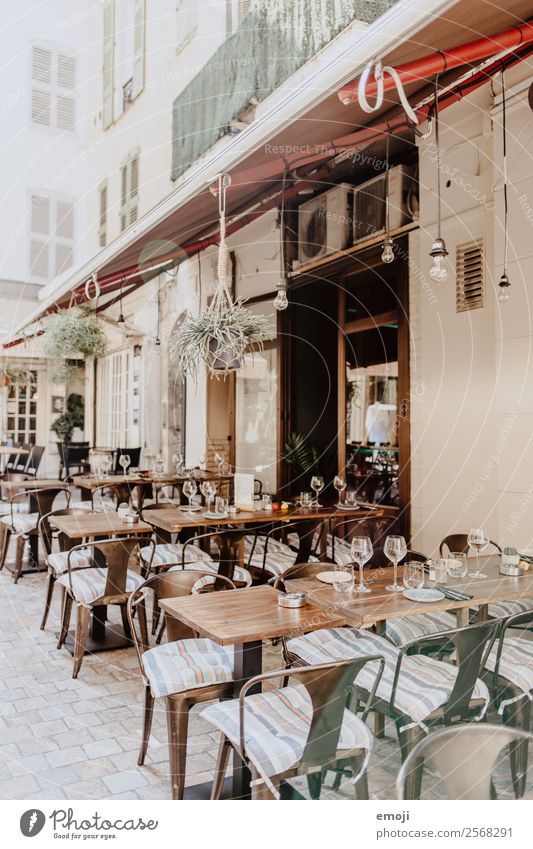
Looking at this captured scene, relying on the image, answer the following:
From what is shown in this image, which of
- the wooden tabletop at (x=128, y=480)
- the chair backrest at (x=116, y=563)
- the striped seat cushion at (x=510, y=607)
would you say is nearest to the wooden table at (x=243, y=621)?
the chair backrest at (x=116, y=563)

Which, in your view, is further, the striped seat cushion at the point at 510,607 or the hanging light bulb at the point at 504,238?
the hanging light bulb at the point at 504,238

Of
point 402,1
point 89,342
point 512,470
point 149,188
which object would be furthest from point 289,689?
point 149,188

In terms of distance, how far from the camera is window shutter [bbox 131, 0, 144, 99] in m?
3.14

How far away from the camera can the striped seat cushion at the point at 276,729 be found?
1.60 m

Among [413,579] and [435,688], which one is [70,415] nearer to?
[413,579]

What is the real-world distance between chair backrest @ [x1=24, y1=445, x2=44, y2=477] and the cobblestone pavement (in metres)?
5.15

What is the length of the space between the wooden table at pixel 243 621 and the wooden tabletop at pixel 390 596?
65mm

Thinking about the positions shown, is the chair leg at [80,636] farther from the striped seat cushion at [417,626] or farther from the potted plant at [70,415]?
the potted plant at [70,415]

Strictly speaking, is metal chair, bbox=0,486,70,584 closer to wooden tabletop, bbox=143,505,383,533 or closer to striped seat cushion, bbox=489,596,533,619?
wooden tabletop, bbox=143,505,383,533

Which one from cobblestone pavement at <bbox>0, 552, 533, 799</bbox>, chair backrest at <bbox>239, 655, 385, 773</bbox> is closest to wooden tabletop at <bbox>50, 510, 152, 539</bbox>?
cobblestone pavement at <bbox>0, 552, 533, 799</bbox>

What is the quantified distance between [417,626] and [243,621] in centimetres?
116

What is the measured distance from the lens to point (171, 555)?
12.9ft

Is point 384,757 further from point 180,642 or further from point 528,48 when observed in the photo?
point 528,48

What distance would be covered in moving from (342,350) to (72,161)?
308 cm
